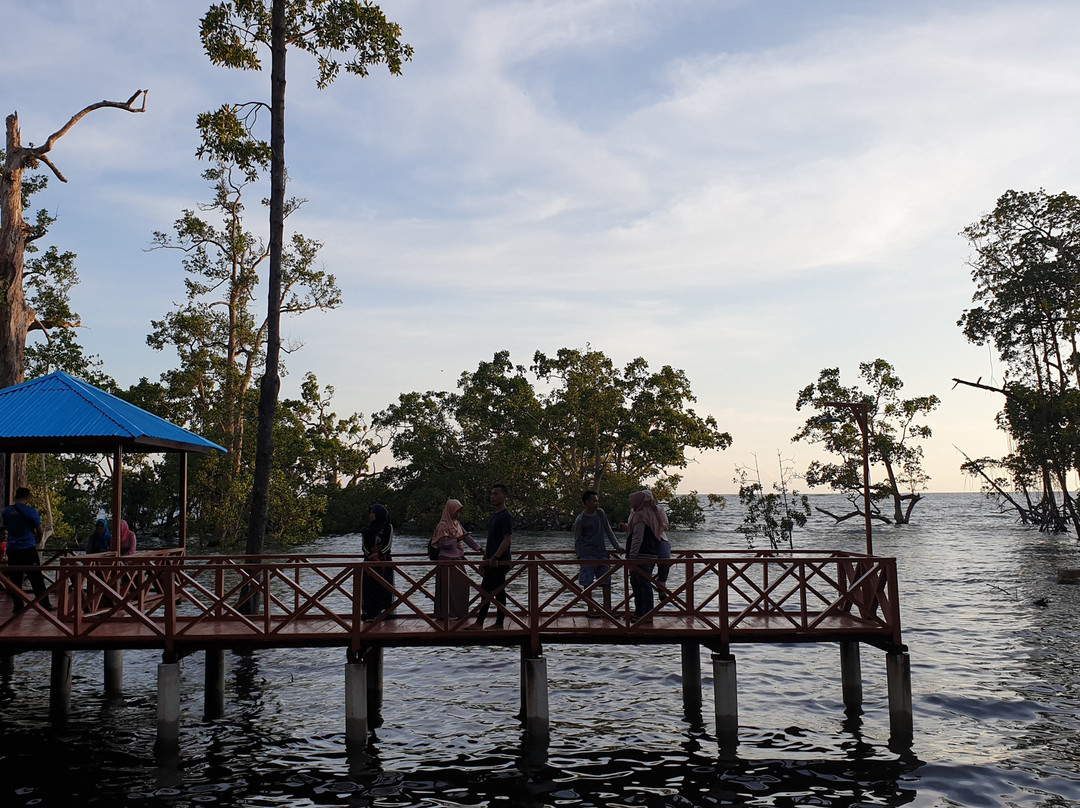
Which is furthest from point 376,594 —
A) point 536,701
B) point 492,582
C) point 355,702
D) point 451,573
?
point 536,701

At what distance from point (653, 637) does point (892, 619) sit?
10.9ft

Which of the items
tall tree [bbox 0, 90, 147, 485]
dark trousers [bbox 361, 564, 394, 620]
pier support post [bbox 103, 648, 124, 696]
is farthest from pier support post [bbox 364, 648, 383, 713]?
tall tree [bbox 0, 90, 147, 485]

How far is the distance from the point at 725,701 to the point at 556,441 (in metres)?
49.3

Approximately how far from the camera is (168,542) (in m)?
51.2

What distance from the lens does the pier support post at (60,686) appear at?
14234mm

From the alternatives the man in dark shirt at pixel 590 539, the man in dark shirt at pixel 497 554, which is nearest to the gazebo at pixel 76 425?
the man in dark shirt at pixel 497 554

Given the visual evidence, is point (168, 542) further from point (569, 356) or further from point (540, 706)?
point (540, 706)

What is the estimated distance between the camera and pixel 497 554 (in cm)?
1232

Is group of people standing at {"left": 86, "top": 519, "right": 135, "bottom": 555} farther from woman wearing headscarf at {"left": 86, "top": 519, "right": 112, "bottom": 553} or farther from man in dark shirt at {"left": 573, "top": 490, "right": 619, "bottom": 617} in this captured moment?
man in dark shirt at {"left": 573, "top": 490, "right": 619, "bottom": 617}

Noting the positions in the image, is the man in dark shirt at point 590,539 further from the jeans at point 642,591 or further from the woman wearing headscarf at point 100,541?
the woman wearing headscarf at point 100,541

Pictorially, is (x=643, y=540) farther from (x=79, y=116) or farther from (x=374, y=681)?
(x=79, y=116)

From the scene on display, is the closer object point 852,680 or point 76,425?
point 76,425

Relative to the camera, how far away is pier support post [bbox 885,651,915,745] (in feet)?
40.3

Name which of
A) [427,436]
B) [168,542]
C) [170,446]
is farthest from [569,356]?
[170,446]
